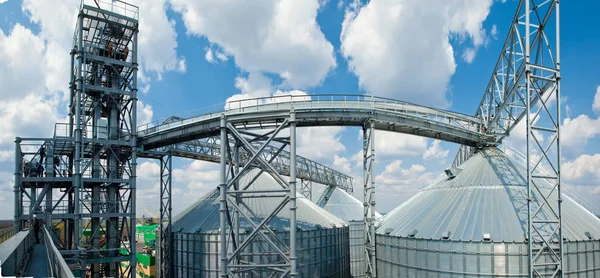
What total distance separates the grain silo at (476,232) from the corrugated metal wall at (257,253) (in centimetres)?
390

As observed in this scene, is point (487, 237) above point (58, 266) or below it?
below

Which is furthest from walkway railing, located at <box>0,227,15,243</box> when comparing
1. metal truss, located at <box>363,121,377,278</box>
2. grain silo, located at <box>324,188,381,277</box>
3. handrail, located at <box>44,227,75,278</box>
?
grain silo, located at <box>324,188,381,277</box>

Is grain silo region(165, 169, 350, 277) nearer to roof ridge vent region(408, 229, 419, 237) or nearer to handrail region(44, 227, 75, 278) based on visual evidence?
roof ridge vent region(408, 229, 419, 237)

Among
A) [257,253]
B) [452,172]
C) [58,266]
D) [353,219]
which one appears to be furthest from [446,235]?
[353,219]

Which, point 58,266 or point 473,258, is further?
point 473,258

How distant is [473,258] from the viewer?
66.7 ft

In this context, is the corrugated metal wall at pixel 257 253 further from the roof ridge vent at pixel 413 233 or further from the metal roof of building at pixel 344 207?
the metal roof of building at pixel 344 207

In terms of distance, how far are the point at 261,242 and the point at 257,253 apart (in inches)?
42.7

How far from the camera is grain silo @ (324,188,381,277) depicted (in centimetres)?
4153

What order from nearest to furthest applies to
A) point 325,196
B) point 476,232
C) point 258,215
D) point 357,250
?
point 476,232
point 258,215
point 357,250
point 325,196

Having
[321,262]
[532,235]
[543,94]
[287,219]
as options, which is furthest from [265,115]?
[543,94]

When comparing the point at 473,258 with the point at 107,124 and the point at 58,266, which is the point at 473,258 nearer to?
the point at 58,266

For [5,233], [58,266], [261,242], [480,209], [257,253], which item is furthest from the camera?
[261,242]

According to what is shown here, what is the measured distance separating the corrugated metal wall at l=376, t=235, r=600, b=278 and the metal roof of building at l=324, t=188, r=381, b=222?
2360 cm
